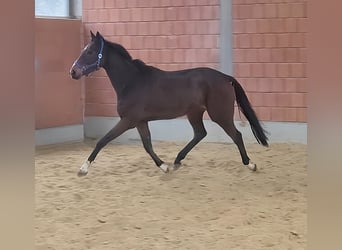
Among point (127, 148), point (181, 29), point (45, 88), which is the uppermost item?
point (181, 29)

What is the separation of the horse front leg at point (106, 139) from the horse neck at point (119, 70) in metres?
0.31

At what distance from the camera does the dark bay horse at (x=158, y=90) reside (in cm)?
539

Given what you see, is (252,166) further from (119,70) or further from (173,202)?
(119,70)

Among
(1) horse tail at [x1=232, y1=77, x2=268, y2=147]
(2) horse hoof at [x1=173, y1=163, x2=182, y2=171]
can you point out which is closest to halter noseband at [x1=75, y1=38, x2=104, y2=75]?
(2) horse hoof at [x1=173, y1=163, x2=182, y2=171]

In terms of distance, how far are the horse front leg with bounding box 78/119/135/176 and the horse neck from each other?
0.31m

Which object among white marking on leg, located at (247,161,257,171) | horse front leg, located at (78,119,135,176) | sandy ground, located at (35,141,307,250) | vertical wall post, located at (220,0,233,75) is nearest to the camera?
sandy ground, located at (35,141,307,250)

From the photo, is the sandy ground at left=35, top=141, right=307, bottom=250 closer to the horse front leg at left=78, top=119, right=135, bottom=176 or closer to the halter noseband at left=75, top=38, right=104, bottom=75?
the horse front leg at left=78, top=119, right=135, bottom=176

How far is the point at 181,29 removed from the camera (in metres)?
7.59

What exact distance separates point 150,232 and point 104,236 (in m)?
0.27

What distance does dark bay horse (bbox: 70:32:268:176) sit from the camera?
17.7ft

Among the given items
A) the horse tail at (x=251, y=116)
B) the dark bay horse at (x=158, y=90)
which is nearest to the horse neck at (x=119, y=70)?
the dark bay horse at (x=158, y=90)

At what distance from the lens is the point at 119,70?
17.9 feet
